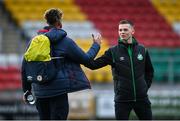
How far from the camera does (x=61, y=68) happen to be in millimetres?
7008

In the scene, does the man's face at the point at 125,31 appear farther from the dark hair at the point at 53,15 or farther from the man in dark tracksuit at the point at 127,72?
the dark hair at the point at 53,15

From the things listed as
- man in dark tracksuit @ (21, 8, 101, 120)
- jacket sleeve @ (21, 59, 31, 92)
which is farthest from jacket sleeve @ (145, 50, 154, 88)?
jacket sleeve @ (21, 59, 31, 92)

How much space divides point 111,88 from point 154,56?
1.28m

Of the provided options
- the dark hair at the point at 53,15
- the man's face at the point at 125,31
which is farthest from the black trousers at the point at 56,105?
the man's face at the point at 125,31

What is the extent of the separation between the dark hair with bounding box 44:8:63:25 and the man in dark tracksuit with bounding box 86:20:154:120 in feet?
2.40

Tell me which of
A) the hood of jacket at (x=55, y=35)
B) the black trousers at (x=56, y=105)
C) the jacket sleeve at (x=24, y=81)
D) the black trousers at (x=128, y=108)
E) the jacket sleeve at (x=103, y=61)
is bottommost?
the black trousers at (x=128, y=108)

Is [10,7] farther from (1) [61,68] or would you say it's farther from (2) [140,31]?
(1) [61,68]

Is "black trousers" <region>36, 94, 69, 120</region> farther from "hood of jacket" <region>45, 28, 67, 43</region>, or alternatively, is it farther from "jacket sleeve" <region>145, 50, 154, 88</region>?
"jacket sleeve" <region>145, 50, 154, 88</region>

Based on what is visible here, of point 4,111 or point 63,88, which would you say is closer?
point 63,88

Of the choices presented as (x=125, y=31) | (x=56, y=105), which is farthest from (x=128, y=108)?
(x=56, y=105)

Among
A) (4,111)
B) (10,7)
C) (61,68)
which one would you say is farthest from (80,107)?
(61,68)

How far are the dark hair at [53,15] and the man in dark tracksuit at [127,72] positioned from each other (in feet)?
2.40

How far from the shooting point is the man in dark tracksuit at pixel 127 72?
7520mm

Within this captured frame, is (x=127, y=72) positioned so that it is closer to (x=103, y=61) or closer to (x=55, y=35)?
(x=103, y=61)
